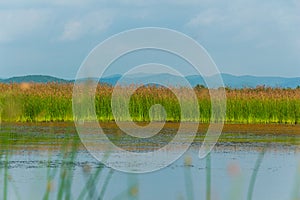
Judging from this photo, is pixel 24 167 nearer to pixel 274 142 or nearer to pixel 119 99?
pixel 274 142

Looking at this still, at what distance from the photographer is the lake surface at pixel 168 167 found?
18.2ft

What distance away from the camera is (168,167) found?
25.5ft

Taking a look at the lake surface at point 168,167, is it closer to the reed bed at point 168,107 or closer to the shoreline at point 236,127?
the shoreline at point 236,127

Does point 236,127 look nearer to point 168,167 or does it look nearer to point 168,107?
point 168,107

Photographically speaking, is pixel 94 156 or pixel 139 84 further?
pixel 139 84

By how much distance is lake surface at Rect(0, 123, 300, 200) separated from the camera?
18.2 feet

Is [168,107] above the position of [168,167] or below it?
above

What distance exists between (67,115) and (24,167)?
7.74m

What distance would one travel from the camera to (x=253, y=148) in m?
9.62

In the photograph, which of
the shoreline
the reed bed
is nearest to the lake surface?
the shoreline

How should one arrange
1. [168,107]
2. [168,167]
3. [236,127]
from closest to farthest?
[168,167] → [236,127] → [168,107]

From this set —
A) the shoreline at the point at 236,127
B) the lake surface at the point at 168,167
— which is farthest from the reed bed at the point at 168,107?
the lake surface at the point at 168,167

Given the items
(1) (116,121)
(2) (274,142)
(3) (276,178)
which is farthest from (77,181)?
(1) (116,121)

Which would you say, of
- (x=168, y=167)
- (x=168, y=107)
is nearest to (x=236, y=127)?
(x=168, y=107)
